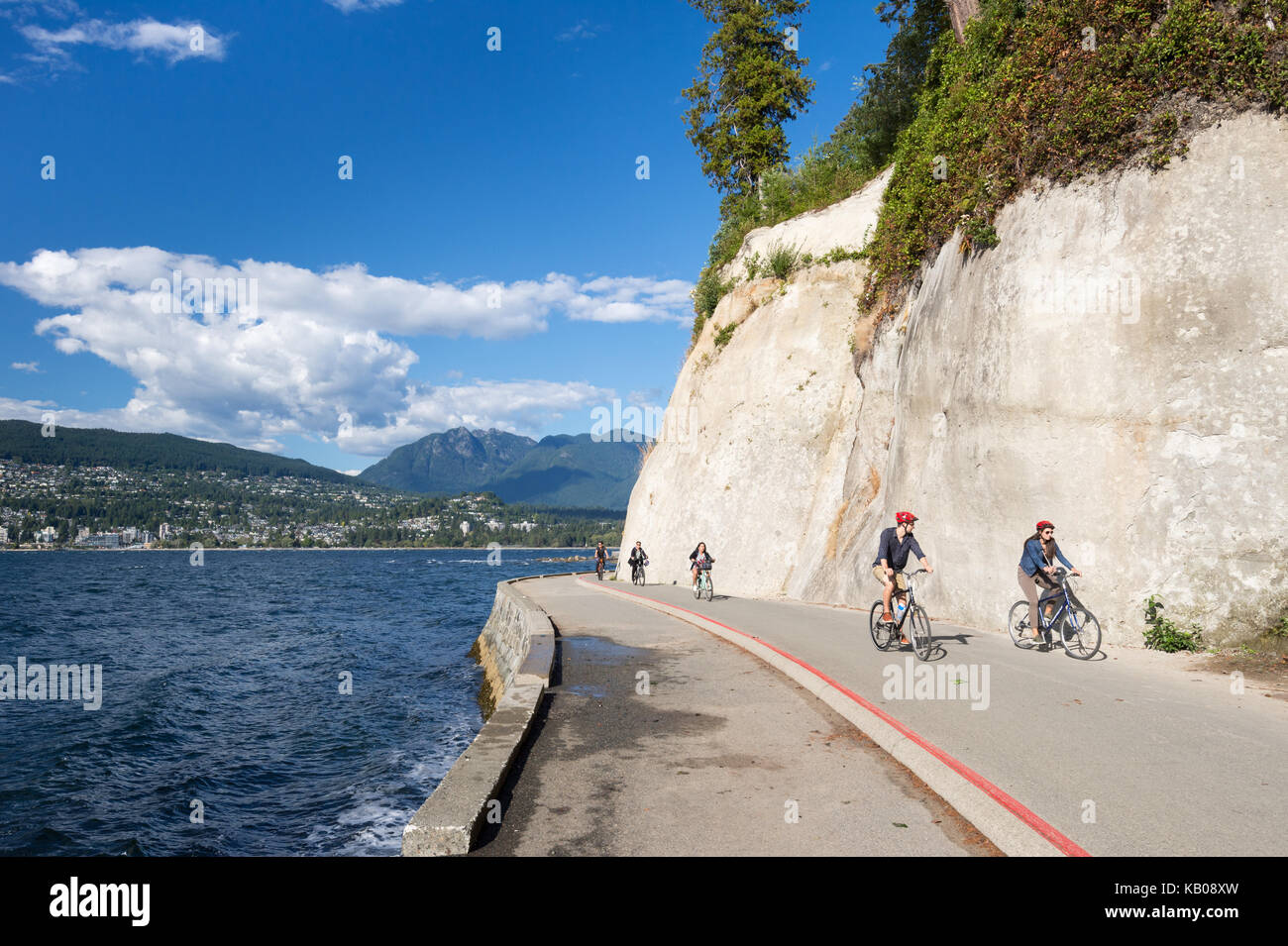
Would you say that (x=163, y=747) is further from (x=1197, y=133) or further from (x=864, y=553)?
(x=1197, y=133)

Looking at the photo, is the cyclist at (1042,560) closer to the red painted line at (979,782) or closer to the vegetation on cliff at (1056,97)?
the red painted line at (979,782)

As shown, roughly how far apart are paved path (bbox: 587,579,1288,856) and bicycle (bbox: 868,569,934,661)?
262 mm

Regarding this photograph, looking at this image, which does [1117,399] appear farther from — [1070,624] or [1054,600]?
[1070,624]

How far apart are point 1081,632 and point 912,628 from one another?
2528mm

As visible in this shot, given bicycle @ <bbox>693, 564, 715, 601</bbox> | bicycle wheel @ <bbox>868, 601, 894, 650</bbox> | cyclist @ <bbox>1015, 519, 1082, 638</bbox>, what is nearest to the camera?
cyclist @ <bbox>1015, 519, 1082, 638</bbox>

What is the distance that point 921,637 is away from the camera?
1106 centimetres

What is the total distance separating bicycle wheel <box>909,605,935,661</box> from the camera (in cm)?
1098

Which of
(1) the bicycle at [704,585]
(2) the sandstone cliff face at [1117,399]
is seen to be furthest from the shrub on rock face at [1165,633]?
(1) the bicycle at [704,585]

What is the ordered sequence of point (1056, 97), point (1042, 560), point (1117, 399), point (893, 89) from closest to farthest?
point (1042, 560)
point (1117, 399)
point (1056, 97)
point (893, 89)

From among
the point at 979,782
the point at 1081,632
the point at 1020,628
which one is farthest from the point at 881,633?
the point at 979,782

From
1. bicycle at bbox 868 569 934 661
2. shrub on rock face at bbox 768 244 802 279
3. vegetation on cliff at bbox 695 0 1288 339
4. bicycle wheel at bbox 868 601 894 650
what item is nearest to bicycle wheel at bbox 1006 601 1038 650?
bicycle at bbox 868 569 934 661

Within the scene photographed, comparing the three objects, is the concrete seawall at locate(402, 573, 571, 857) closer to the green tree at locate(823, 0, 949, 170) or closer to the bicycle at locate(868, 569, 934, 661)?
the bicycle at locate(868, 569, 934, 661)

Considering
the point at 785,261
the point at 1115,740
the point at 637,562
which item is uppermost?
the point at 785,261
